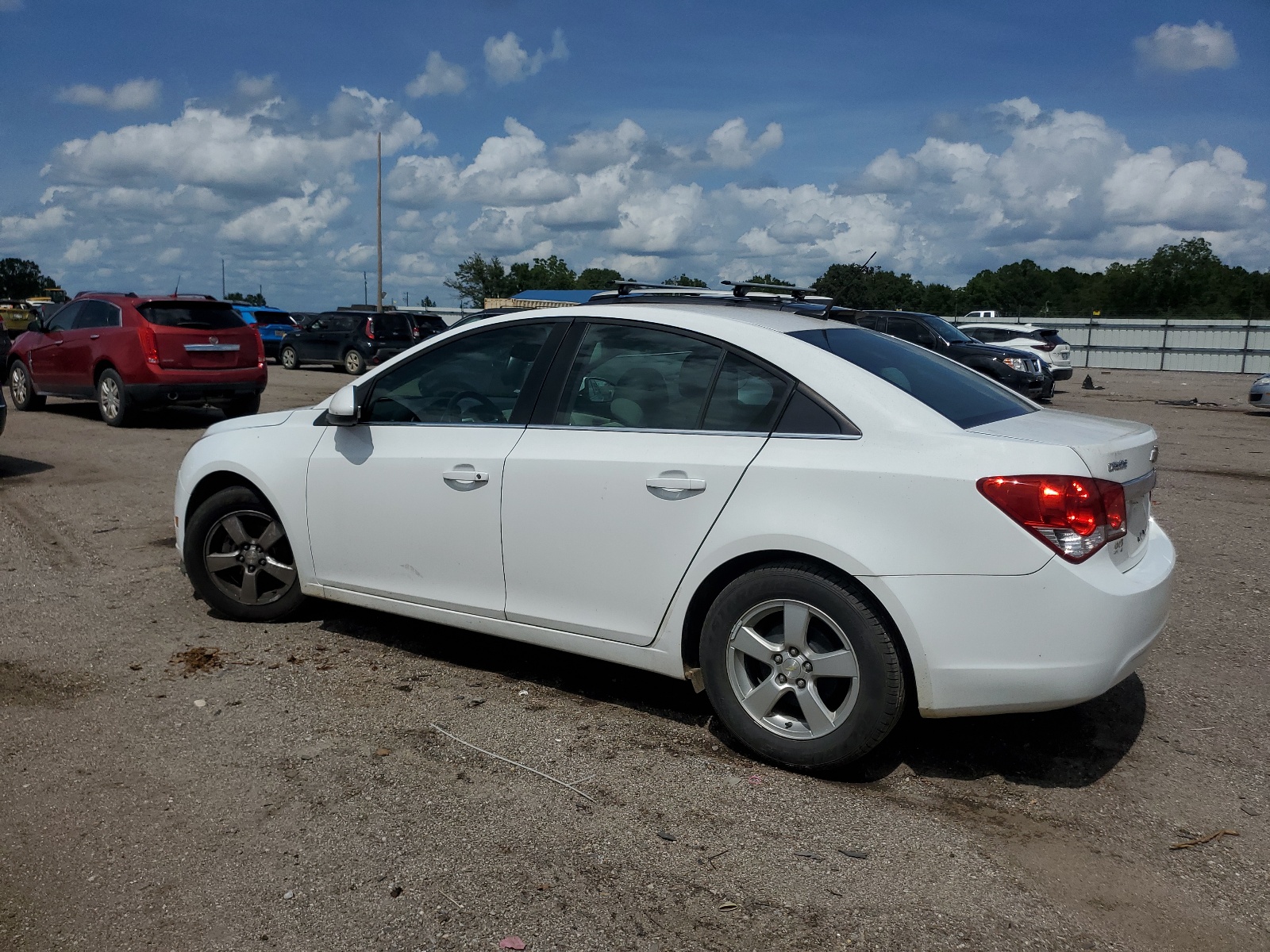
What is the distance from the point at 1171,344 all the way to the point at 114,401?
39.7 m

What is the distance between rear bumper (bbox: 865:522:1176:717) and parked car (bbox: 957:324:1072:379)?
951 inches

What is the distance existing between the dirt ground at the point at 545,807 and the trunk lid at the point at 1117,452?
88 cm

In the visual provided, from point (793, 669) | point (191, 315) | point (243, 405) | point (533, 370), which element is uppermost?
point (191, 315)

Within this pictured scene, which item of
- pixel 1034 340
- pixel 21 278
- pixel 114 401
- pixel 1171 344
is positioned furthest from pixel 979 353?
pixel 21 278

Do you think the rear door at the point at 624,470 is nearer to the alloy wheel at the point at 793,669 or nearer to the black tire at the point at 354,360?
the alloy wheel at the point at 793,669

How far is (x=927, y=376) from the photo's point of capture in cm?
412

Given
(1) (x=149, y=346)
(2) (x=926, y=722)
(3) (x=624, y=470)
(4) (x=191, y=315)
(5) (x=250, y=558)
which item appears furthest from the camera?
(4) (x=191, y=315)

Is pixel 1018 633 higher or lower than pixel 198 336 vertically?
lower

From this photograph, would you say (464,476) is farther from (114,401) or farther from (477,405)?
(114,401)

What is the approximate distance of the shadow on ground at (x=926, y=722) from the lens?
389 cm

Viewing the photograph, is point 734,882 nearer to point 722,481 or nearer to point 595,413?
point 722,481

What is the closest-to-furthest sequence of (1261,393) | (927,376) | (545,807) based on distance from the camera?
(545,807), (927,376), (1261,393)

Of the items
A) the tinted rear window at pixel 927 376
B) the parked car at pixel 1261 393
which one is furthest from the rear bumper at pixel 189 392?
the parked car at pixel 1261 393

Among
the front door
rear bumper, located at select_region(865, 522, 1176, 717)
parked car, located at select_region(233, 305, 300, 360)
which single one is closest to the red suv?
the front door
